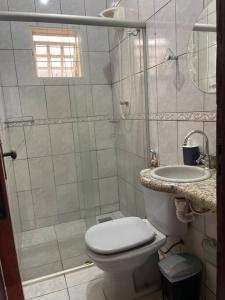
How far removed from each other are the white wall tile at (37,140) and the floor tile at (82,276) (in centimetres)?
119

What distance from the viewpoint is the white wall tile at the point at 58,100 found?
2322 mm

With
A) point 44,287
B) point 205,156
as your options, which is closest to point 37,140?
point 44,287

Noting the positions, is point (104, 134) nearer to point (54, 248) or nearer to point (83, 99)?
point (83, 99)

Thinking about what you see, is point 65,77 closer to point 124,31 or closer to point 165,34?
point 124,31

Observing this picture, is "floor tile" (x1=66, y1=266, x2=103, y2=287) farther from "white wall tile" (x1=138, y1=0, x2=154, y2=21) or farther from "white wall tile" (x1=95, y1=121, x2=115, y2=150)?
"white wall tile" (x1=138, y1=0, x2=154, y2=21)

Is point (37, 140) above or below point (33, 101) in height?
below

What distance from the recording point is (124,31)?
6.95ft

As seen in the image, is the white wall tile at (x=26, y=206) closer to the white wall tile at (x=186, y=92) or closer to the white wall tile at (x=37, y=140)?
the white wall tile at (x=37, y=140)

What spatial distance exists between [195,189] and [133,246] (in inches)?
21.1

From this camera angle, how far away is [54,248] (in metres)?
2.10

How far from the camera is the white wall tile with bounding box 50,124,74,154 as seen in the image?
2404 millimetres

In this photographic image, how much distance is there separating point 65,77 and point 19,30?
23.8 inches

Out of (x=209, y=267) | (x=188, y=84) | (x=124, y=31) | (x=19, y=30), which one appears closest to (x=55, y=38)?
(x=19, y=30)

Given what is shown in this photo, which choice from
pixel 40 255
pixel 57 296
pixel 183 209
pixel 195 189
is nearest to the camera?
pixel 195 189
